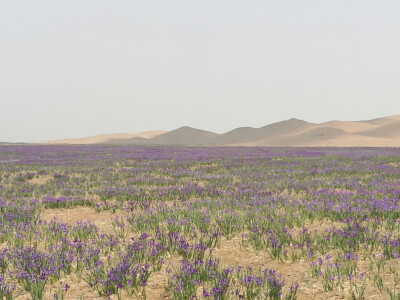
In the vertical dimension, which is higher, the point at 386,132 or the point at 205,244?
the point at 386,132

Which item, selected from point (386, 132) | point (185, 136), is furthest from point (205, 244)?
point (185, 136)

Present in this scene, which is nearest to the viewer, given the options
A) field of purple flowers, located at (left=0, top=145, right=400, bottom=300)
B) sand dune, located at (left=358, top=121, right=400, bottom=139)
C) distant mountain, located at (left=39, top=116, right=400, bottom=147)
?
field of purple flowers, located at (left=0, top=145, right=400, bottom=300)

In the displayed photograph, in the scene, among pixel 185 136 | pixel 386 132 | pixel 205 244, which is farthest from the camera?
pixel 185 136

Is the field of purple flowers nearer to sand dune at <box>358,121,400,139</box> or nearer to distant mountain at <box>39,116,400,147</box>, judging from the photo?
distant mountain at <box>39,116,400,147</box>

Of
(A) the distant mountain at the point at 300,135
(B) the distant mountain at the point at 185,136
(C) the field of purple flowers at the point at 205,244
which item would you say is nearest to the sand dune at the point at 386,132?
(A) the distant mountain at the point at 300,135

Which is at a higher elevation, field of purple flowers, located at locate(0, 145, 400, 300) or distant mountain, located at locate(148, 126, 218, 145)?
distant mountain, located at locate(148, 126, 218, 145)

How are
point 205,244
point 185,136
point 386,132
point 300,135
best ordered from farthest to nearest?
point 185,136, point 300,135, point 386,132, point 205,244

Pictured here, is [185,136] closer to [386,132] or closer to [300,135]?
[300,135]

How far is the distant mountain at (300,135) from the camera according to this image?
73.8m

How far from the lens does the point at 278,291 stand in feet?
15.1

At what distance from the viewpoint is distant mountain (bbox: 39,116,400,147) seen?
2906 inches

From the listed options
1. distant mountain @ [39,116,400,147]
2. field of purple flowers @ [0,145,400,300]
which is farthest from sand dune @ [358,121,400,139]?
field of purple flowers @ [0,145,400,300]

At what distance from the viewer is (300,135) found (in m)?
90.0

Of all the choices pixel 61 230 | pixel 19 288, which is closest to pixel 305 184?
pixel 61 230
